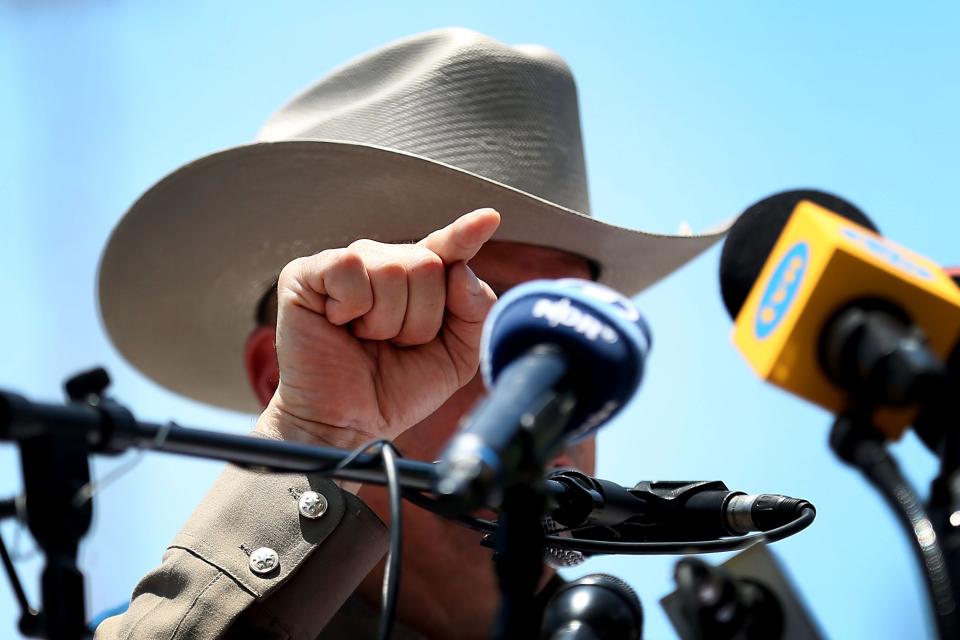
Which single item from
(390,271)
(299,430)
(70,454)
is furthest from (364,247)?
(70,454)

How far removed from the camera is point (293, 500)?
1.83 meters

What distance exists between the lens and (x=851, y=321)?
2.98ft

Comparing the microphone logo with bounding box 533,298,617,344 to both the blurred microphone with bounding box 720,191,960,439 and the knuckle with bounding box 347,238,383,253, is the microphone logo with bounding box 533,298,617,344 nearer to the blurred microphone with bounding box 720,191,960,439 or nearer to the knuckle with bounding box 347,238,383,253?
the blurred microphone with bounding box 720,191,960,439

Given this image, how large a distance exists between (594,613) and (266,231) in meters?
1.86

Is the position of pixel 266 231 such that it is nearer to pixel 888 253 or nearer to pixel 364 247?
pixel 364 247

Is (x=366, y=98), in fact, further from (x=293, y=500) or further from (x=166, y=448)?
(x=166, y=448)

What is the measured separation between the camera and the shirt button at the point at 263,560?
1.77 m

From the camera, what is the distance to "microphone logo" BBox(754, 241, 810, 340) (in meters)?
0.95

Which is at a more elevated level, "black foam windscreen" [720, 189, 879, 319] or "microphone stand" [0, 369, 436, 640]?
"black foam windscreen" [720, 189, 879, 319]

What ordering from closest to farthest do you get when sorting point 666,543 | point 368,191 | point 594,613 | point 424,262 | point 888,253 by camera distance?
1. point 888,253
2. point 594,613
3. point 666,543
4. point 424,262
5. point 368,191

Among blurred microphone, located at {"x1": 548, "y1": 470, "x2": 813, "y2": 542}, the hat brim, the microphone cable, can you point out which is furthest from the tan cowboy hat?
the microphone cable

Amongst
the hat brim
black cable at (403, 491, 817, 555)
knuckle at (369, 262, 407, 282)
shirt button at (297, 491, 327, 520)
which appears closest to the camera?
black cable at (403, 491, 817, 555)

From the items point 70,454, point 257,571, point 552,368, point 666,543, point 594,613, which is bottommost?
point 257,571

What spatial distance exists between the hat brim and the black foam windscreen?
1436 mm
